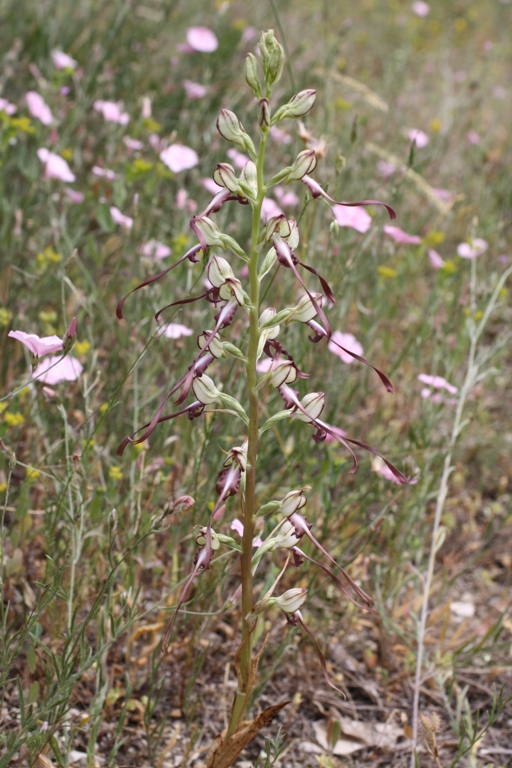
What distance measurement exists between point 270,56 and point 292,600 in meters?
0.85

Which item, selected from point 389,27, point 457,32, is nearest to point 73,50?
point 389,27

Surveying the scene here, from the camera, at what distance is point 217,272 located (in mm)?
1117

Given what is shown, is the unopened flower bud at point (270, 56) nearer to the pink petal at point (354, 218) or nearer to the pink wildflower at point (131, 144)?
the pink petal at point (354, 218)

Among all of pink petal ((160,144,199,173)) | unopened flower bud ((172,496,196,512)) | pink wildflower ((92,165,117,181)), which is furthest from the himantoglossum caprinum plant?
pink wildflower ((92,165,117,181))

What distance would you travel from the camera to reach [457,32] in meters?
8.46

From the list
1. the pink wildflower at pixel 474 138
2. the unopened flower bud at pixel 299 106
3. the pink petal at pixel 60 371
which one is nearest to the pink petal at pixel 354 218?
the pink petal at pixel 60 371

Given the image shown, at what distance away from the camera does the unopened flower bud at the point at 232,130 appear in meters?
1.12

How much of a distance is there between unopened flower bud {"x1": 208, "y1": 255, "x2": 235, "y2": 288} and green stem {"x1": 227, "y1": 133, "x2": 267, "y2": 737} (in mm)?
39

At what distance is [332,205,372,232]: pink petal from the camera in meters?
2.49

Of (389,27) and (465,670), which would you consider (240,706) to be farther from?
(389,27)

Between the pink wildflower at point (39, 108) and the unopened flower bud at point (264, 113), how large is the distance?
211 cm

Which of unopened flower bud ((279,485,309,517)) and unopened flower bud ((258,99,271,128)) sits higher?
unopened flower bud ((258,99,271,128))

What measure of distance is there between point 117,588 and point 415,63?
6.26 m

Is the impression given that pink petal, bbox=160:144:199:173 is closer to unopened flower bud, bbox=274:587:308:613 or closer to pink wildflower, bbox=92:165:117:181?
pink wildflower, bbox=92:165:117:181
